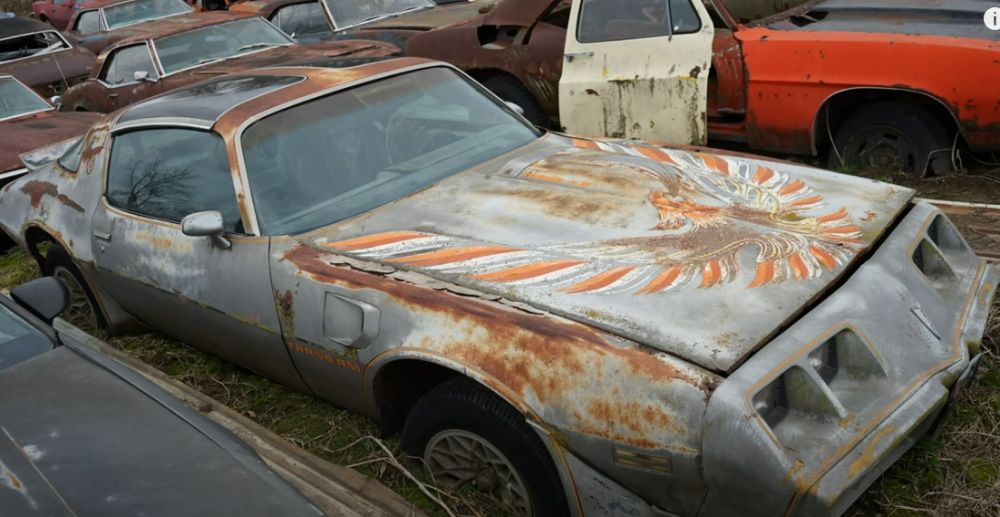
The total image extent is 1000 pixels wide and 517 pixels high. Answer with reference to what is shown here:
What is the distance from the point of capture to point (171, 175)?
4.05 metres

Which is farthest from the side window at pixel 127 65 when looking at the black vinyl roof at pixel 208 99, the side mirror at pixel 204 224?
the side mirror at pixel 204 224

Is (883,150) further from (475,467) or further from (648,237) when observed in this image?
(475,467)

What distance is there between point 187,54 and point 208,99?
4904 millimetres

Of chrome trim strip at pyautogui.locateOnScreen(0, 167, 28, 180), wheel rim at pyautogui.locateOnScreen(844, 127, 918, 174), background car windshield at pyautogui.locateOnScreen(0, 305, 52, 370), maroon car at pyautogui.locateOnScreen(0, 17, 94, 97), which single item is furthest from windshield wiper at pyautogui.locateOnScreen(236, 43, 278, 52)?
background car windshield at pyautogui.locateOnScreen(0, 305, 52, 370)

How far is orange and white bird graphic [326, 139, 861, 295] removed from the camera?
9.31 feet

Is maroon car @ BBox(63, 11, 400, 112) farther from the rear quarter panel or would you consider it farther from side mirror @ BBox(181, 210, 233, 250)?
side mirror @ BBox(181, 210, 233, 250)

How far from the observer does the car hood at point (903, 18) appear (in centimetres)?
533

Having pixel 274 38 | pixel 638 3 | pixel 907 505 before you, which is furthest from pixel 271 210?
pixel 274 38

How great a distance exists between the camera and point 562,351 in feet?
8.49

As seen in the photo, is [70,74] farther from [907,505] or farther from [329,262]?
[907,505]

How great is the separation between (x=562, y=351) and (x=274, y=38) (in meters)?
7.17

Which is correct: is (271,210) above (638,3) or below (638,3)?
below

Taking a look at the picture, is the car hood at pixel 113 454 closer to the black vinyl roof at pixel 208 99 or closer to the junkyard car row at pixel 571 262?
the junkyard car row at pixel 571 262

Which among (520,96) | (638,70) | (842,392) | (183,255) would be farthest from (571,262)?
(520,96)
